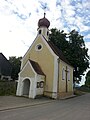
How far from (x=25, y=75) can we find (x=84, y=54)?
Answer: 19.5 meters

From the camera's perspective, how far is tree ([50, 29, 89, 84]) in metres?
38.8

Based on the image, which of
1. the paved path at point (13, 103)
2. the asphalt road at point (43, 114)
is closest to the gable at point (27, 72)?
the paved path at point (13, 103)

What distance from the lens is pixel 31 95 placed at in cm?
2273

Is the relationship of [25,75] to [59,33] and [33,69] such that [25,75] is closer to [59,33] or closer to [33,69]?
[33,69]

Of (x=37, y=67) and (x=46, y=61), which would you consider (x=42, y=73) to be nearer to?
(x=37, y=67)

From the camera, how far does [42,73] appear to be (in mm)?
25516

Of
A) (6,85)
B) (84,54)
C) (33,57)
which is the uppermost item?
(84,54)

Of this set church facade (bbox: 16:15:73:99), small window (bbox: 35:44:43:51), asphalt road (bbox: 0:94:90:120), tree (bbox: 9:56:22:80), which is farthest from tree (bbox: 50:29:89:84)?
asphalt road (bbox: 0:94:90:120)

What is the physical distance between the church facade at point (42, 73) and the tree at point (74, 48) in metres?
9.08

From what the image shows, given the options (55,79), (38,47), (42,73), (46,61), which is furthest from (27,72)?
(38,47)

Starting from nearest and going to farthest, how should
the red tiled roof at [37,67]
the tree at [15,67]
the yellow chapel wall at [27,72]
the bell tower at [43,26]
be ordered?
the yellow chapel wall at [27,72]
the red tiled roof at [37,67]
the bell tower at [43,26]
the tree at [15,67]

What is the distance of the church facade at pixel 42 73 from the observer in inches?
936

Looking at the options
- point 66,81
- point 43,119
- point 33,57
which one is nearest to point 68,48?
point 66,81

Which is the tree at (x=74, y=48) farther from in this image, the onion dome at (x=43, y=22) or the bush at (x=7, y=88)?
the bush at (x=7, y=88)
